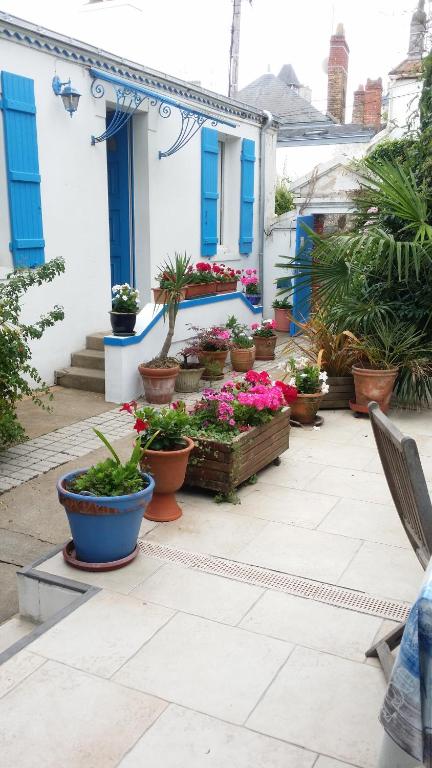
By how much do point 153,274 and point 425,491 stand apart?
22.6 feet

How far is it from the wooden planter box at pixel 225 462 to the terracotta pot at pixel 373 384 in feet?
6.41

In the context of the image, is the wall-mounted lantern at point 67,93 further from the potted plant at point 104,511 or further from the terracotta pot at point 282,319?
the terracotta pot at point 282,319

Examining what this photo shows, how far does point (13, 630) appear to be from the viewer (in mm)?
3029

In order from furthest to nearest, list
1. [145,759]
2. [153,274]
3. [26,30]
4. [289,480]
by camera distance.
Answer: [153,274]
[26,30]
[289,480]
[145,759]

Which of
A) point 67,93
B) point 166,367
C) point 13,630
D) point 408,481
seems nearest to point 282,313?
point 166,367

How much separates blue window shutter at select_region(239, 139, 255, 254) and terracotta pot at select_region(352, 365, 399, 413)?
5214mm

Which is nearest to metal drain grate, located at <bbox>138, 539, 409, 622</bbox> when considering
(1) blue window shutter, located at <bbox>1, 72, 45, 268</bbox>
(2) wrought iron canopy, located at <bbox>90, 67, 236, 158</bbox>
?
(1) blue window shutter, located at <bbox>1, 72, 45, 268</bbox>

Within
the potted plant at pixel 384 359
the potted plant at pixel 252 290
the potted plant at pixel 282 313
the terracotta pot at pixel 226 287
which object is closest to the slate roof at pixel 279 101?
the potted plant at pixel 282 313

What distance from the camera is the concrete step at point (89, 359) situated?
720 centimetres

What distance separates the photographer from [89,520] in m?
3.09

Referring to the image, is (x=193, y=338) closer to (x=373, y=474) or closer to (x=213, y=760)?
(x=373, y=474)

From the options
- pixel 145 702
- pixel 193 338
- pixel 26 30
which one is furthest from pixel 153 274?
pixel 145 702

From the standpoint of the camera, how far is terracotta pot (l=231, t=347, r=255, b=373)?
26.5 feet

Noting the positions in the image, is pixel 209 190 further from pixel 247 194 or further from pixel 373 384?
pixel 373 384
